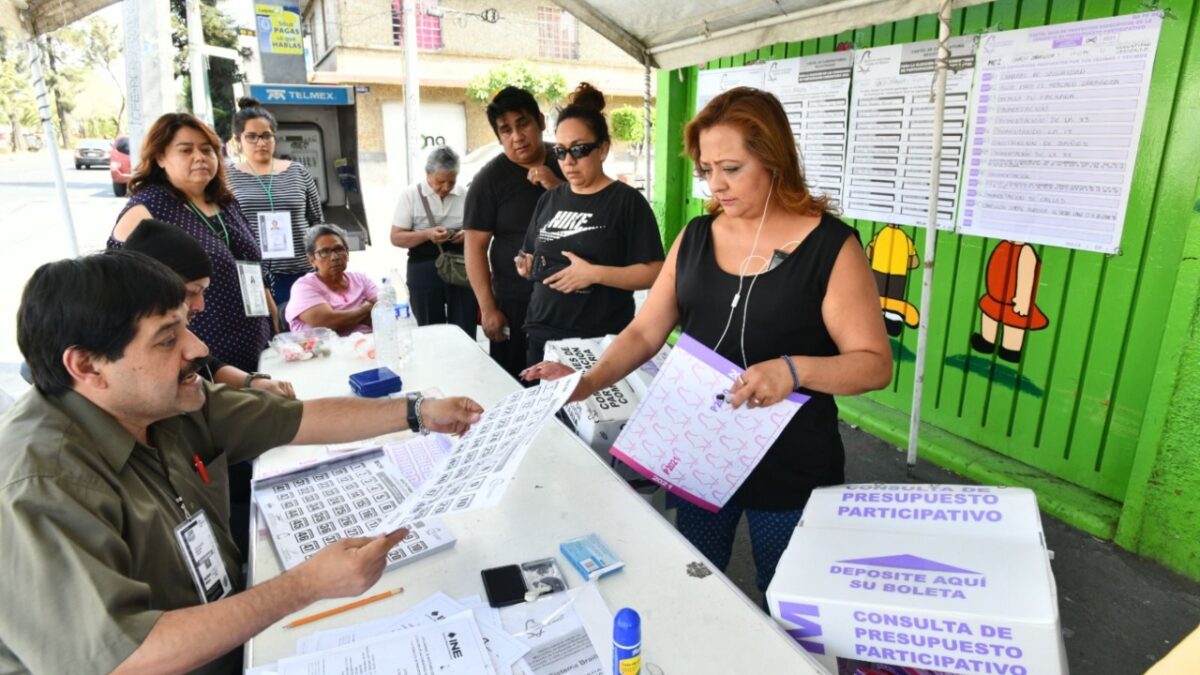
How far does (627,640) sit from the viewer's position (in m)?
0.93

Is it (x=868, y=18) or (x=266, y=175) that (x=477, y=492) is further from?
(x=266, y=175)

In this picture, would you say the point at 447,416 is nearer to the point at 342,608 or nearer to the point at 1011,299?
the point at 342,608

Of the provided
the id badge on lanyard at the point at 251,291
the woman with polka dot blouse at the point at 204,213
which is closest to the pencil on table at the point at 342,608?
the woman with polka dot blouse at the point at 204,213

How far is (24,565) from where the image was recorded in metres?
0.92

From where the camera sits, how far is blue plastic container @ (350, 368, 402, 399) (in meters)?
2.24

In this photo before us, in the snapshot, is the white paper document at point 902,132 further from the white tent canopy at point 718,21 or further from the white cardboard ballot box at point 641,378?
the white cardboard ballot box at point 641,378

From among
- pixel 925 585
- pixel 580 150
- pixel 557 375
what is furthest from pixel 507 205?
pixel 925 585

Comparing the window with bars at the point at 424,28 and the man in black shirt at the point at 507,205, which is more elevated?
the window with bars at the point at 424,28

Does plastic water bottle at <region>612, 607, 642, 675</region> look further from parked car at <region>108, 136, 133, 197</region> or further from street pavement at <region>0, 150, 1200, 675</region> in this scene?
parked car at <region>108, 136, 133, 197</region>

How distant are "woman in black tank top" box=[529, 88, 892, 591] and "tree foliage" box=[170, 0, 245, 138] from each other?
56.9 feet

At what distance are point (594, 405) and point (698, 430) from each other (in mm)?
606

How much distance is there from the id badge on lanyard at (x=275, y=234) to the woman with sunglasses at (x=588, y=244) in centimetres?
155

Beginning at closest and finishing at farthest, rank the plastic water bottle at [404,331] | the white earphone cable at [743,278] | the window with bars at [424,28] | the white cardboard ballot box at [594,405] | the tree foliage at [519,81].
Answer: the white earphone cable at [743,278]
the white cardboard ballot box at [594,405]
the plastic water bottle at [404,331]
the tree foliage at [519,81]
the window with bars at [424,28]

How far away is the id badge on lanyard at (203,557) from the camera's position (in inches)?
46.8
